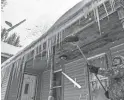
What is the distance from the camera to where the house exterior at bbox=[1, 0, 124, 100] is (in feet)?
10.3

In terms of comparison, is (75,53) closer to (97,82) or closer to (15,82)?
(97,82)

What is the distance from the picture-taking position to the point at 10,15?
1640 inches

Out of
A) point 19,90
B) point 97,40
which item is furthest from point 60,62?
point 97,40

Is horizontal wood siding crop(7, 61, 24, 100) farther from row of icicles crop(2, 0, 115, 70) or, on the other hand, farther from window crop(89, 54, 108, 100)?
window crop(89, 54, 108, 100)

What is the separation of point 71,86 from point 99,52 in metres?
1.92

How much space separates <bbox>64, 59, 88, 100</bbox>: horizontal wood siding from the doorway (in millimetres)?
2538

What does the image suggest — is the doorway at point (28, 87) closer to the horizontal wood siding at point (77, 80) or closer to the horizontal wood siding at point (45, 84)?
the horizontal wood siding at point (45, 84)

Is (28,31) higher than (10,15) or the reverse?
the reverse

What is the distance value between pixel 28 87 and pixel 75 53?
3886 mm

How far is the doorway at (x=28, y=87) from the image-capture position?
786cm

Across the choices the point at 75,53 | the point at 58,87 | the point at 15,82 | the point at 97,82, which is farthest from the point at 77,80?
the point at 15,82

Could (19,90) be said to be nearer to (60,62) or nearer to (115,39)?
(60,62)

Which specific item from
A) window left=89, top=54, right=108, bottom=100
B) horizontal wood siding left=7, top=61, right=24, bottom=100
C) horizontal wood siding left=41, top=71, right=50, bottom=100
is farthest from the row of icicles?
horizontal wood siding left=41, top=71, right=50, bottom=100

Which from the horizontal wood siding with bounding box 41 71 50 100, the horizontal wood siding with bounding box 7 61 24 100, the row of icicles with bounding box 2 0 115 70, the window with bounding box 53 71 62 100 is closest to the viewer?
the row of icicles with bounding box 2 0 115 70
